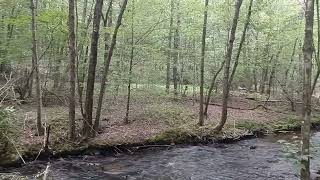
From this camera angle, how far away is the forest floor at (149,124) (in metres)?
13.2

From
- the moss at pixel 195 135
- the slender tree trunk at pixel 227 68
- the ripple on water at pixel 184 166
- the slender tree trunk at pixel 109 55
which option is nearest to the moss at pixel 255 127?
the moss at pixel 195 135

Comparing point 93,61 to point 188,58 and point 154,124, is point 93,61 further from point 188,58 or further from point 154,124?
point 188,58

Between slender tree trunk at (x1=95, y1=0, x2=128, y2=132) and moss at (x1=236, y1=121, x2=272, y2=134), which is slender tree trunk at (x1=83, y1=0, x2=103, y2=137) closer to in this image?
slender tree trunk at (x1=95, y1=0, x2=128, y2=132)

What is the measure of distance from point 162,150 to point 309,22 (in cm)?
865

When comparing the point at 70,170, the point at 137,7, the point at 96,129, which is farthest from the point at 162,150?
the point at 137,7

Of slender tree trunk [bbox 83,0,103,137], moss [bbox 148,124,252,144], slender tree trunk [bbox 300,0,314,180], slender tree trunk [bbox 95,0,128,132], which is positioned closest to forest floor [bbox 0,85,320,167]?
moss [bbox 148,124,252,144]

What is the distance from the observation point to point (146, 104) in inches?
811

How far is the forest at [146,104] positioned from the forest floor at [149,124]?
0.05 metres

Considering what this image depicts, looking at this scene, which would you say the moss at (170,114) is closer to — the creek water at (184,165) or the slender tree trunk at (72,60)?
the creek water at (184,165)

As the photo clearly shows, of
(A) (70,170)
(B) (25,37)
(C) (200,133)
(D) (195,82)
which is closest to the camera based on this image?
(A) (70,170)

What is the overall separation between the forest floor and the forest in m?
0.05

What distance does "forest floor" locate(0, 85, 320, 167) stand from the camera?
13.2m

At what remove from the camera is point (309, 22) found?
7340 millimetres

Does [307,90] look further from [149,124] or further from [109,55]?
[149,124]
